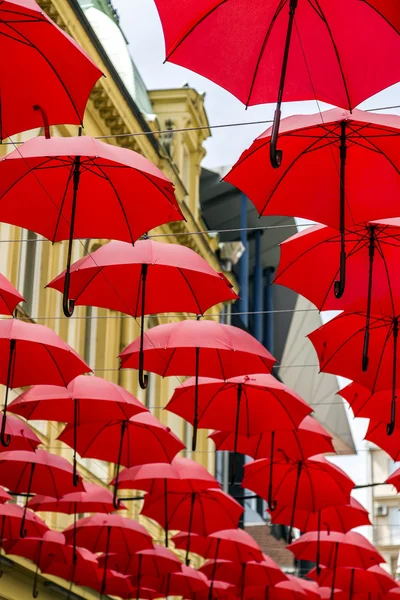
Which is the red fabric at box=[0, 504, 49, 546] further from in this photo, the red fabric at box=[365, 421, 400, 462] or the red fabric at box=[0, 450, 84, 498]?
the red fabric at box=[365, 421, 400, 462]

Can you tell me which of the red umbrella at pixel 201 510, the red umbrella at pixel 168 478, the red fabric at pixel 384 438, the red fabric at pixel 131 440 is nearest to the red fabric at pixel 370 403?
the red fabric at pixel 384 438

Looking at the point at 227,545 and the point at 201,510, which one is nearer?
the point at 201,510

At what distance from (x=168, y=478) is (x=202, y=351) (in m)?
3.73

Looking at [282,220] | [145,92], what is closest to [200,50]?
[145,92]

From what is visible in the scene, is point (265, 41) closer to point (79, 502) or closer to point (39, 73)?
point (39, 73)

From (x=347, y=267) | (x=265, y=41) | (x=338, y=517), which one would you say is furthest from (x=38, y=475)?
(x=265, y=41)

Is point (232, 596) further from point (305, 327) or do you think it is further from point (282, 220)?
point (305, 327)

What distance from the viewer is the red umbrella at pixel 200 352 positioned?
50.2ft

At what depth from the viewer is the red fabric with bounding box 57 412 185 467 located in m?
17.5

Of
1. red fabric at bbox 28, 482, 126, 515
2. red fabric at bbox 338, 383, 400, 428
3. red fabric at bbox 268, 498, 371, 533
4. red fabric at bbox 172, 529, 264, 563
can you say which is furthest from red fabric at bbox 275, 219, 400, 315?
red fabric at bbox 172, 529, 264, 563

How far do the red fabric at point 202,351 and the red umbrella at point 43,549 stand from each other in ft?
16.6

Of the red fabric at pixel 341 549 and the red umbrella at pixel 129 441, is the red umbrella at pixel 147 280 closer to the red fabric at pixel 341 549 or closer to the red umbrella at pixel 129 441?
the red umbrella at pixel 129 441

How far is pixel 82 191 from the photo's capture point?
488 inches

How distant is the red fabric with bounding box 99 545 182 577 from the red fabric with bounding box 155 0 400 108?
13098 millimetres
